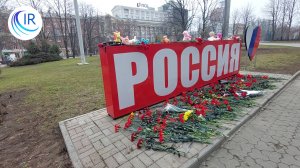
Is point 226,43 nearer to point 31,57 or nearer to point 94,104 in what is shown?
point 94,104

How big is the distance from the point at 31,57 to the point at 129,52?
2661cm

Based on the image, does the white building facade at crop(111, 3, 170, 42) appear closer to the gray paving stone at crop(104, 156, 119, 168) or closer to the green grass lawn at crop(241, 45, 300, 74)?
the green grass lawn at crop(241, 45, 300, 74)

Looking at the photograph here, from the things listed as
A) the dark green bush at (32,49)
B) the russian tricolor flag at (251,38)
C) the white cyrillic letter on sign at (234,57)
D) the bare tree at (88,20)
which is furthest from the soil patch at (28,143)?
the bare tree at (88,20)

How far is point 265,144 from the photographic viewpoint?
2559 mm

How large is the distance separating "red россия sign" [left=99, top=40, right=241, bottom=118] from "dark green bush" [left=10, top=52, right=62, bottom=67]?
25.6 m

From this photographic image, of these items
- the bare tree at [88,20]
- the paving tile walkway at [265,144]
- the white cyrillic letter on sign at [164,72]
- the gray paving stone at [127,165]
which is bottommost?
the paving tile walkway at [265,144]

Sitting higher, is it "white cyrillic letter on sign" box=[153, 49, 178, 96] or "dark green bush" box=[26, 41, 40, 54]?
"dark green bush" box=[26, 41, 40, 54]

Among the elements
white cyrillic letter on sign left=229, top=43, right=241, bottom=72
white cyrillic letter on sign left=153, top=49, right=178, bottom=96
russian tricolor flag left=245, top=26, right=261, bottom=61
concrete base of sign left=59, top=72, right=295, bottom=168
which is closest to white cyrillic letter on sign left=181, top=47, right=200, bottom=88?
white cyrillic letter on sign left=153, top=49, right=178, bottom=96

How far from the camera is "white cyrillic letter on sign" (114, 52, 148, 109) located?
10.6ft

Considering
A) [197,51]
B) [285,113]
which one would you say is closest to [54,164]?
[197,51]

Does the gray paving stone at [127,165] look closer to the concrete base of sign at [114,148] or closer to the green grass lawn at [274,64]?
the concrete base of sign at [114,148]

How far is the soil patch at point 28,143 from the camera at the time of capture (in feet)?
7.99

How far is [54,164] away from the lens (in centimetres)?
233

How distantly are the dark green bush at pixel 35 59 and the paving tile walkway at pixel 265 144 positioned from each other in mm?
27844
